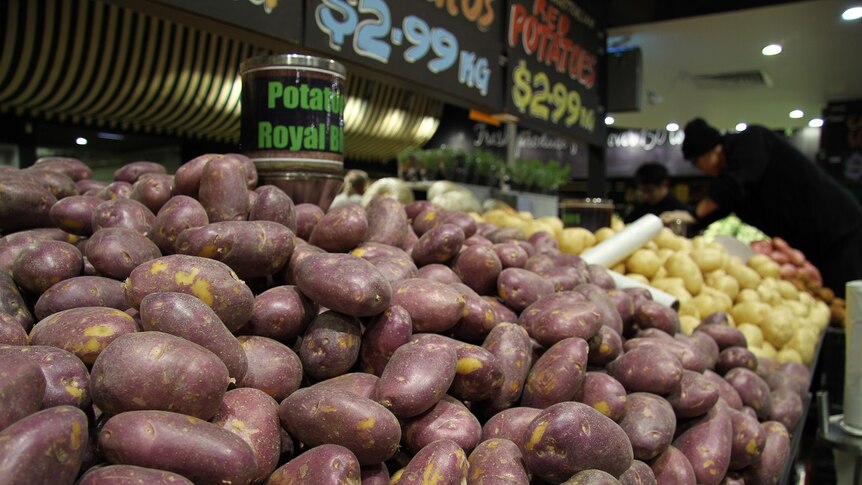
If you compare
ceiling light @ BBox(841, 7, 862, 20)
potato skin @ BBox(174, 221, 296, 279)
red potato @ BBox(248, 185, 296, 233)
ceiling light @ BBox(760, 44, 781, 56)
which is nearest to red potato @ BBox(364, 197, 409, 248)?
red potato @ BBox(248, 185, 296, 233)

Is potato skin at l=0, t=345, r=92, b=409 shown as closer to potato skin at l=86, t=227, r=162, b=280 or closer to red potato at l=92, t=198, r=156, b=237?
potato skin at l=86, t=227, r=162, b=280

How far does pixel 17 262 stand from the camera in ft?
3.39

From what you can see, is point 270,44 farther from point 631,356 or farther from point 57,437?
point 57,437

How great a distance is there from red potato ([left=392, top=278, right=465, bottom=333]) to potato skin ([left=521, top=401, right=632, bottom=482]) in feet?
0.89

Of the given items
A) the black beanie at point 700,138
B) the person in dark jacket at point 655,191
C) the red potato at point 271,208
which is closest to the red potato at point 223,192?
the red potato at point 271,208

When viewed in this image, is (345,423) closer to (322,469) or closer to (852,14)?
(322,469)

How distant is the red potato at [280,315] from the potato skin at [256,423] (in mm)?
153

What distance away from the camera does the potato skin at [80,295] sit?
3.12 ft

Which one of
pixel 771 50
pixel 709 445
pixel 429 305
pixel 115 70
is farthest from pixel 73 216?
pixel 771 50

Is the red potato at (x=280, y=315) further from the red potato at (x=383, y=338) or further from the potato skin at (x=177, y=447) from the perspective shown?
the potato skin at (x=177, y=447)

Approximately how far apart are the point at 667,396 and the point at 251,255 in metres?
0.94

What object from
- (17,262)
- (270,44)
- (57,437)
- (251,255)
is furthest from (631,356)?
(270,44)

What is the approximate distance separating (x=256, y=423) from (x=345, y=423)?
12cm

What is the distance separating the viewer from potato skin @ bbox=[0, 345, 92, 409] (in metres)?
0.73
